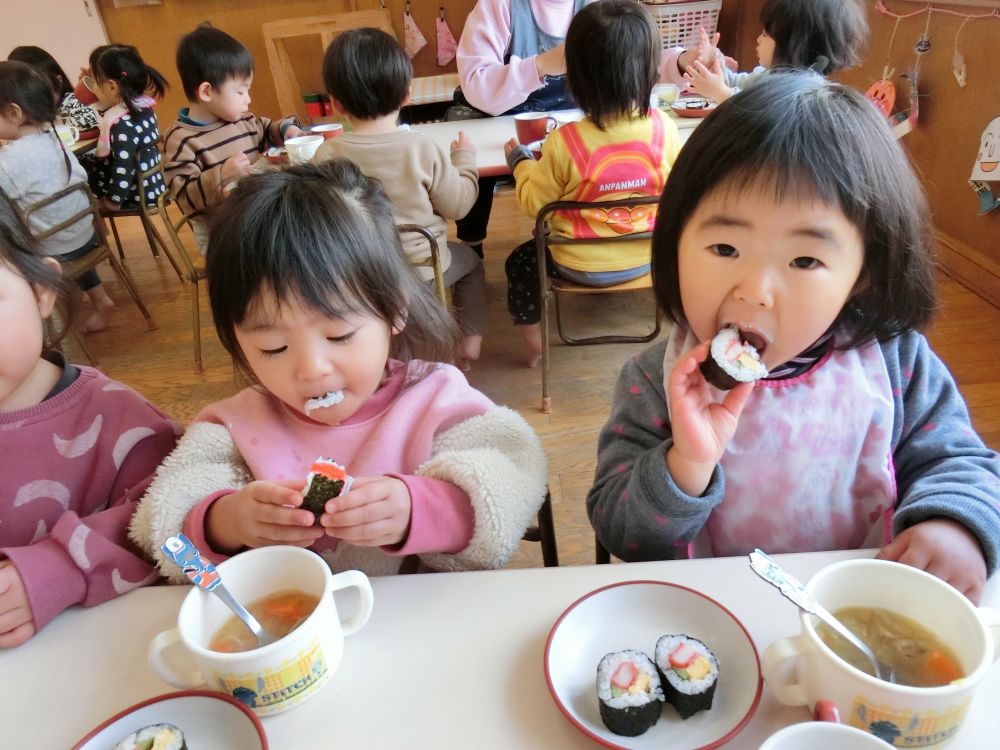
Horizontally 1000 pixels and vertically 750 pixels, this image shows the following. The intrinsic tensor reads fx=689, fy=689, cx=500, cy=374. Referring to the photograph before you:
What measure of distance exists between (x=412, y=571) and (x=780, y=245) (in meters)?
0.65

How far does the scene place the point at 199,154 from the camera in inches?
109

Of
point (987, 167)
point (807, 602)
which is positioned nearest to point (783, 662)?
point (807, 602)

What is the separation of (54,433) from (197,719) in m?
0.58

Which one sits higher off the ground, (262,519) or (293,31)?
(293,31)

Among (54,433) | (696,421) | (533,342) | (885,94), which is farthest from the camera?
(885,94)

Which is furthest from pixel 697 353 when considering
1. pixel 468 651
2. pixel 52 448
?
pixel 52 448

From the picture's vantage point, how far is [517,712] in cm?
60

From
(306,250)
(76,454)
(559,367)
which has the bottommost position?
(559,367)

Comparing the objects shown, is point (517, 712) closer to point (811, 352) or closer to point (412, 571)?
point (412, 571)

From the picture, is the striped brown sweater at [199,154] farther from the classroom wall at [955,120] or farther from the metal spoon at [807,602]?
the classroom wall at [955,120]

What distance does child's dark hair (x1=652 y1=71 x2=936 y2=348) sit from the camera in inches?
27.1

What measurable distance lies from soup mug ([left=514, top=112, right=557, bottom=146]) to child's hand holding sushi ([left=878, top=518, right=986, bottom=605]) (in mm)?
1891

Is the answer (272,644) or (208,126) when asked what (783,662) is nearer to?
(272,644)

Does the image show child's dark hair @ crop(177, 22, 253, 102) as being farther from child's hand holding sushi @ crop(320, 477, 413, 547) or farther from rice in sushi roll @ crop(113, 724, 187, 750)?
rice in sushi roll @ crop(113, 724, 187, 750)
